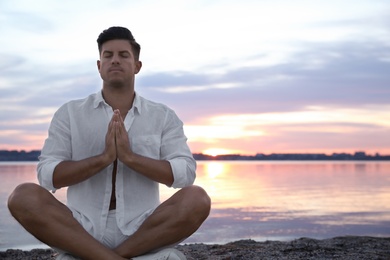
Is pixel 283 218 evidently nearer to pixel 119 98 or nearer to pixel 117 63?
pixel 119 98

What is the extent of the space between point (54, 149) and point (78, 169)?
32cm

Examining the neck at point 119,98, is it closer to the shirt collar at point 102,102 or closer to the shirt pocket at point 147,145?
the shirt collar at point 102,102

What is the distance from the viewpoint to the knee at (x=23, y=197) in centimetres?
354

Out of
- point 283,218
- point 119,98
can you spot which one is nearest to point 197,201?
point 119,98

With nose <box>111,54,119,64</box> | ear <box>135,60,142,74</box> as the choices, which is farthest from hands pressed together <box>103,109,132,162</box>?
ear <box>135,60,142,74</box>

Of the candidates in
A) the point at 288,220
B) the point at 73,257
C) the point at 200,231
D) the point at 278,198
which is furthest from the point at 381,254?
the point at 278,198

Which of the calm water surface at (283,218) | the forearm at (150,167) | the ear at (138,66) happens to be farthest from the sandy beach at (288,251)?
the ear at (138,66)

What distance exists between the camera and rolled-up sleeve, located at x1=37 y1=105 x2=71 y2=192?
361 centimetres

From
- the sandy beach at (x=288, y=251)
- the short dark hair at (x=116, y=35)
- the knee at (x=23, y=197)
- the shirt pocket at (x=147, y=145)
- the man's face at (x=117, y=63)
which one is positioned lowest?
the sandy beach at (x=288, y=251)

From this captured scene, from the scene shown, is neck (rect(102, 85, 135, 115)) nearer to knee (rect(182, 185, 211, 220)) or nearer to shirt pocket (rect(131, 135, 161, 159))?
shirt pocket (rect(131, 135, 161, 159))

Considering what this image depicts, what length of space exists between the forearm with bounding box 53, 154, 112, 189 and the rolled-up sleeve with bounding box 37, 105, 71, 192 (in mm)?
51

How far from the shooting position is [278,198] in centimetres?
1677

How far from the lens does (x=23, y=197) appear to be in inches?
139

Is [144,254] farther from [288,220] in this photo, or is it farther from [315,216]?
[315,216]
